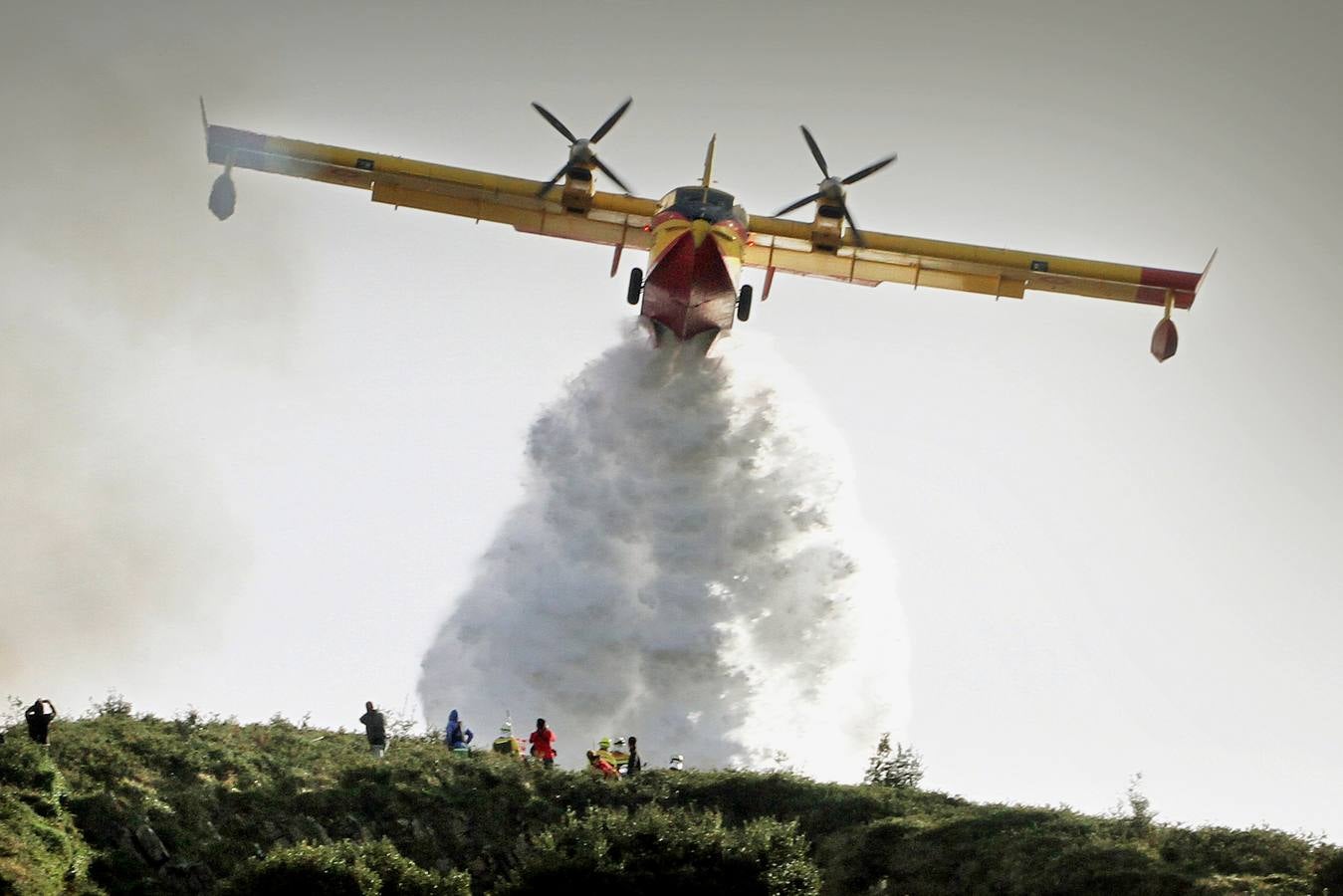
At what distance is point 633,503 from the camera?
122ft

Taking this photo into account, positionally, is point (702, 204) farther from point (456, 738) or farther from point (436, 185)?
point (456, 738)

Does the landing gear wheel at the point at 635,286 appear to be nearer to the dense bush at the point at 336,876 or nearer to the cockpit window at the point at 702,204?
the cockpit window at the point at 702,204

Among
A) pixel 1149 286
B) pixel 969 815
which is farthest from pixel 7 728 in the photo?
pixel 1149 286

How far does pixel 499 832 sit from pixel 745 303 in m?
17.2

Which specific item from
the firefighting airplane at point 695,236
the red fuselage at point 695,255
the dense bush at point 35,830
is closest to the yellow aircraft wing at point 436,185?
the firefighting airplane at point 695,236

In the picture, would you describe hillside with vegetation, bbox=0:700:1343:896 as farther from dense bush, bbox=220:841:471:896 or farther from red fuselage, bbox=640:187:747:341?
red fuselage, bbox=640:187:747:341

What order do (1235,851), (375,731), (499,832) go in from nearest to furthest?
(1235,851)
(499,832)
(375,731)

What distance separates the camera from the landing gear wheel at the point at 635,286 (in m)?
35.7

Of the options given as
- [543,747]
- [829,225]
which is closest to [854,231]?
[829,225]

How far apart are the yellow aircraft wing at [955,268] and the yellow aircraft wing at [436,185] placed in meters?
3.45

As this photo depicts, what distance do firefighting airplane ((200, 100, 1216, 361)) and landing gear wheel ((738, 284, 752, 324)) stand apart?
0.09ft

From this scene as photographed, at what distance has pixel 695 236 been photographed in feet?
110

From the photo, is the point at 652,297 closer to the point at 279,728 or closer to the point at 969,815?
the point at 279,728

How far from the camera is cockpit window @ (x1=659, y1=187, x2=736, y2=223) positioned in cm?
3369
